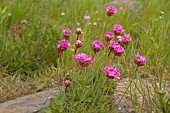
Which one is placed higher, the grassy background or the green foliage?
the grassy background

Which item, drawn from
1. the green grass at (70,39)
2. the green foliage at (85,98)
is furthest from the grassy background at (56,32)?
the green foliage at (85,98)

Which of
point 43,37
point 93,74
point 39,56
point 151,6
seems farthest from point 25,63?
point 151,6

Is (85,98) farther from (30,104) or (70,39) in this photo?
(70,39)

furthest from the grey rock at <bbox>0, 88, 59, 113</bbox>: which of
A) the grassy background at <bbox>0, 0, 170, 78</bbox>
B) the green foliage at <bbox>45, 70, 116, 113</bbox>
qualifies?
the grassy background at <bbox>0, 0, 170, 78</bbox>

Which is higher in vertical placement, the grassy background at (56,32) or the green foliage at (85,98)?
the grassy background at (56,32)

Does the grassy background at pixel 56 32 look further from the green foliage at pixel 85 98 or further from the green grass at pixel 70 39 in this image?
the green foliage at pixel 85 98

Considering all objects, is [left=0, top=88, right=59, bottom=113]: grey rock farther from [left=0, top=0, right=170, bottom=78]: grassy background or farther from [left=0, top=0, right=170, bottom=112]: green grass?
[left=0, top=0, right=170, bottom=78]: grassy background
